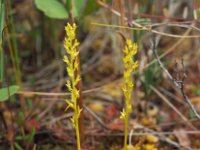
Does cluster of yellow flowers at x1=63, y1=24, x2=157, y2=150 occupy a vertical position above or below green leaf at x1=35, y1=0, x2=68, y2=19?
below

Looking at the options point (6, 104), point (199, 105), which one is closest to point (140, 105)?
point (199, 105)

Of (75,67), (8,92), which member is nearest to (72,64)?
(75,67)

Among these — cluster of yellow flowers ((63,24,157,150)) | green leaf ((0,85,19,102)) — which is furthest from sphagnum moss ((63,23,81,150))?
green leaf ((0,85,19,102))

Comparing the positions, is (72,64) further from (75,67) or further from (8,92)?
(8,92)

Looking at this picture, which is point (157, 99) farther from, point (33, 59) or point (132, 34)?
point (33, 59)

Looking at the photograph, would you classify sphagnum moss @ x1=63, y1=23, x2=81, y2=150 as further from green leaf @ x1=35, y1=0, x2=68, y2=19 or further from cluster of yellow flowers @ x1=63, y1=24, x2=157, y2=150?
green leaf @ x1=35, y1=0, x2=68, y2=19

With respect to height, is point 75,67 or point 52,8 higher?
point 52,8

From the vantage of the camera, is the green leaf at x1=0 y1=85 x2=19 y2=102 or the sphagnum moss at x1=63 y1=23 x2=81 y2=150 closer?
the sphagnum moss at x1=63 y1=23 x2=81 y2=150

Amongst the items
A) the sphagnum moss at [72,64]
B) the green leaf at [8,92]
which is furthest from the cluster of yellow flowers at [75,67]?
the green leaf at [8,92]
